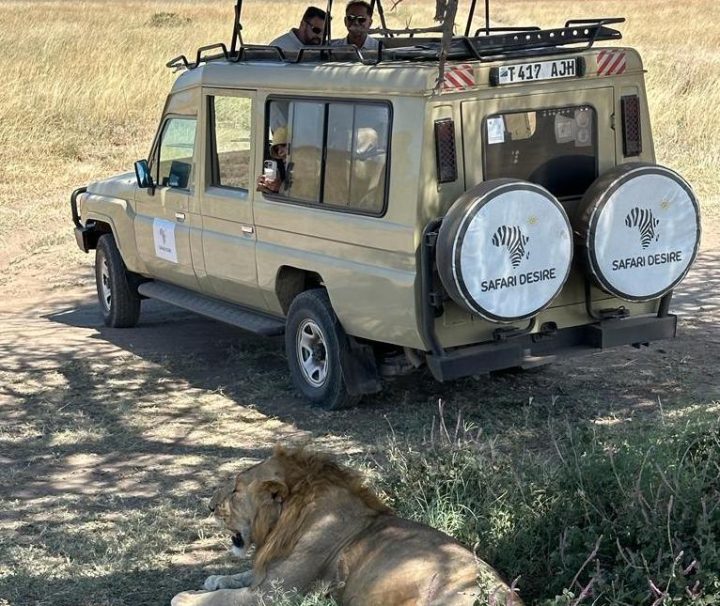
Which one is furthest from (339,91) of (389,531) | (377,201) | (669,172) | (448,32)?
(389,531)

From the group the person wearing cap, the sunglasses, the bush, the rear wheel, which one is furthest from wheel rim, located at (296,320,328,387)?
the sunglasses

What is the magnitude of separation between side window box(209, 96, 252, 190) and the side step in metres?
0.82

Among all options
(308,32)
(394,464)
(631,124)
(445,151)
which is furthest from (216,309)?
(394,464)

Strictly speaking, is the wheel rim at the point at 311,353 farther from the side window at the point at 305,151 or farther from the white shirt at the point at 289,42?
the white shirt at the point at 289,42

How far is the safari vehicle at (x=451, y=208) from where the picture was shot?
20.2 ft

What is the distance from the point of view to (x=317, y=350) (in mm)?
7160

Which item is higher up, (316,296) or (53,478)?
(316,296)

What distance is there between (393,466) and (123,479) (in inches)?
62.1

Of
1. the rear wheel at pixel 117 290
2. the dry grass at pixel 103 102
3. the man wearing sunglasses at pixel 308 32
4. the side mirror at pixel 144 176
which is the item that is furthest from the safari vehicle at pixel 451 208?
the dry grass at pixel 103 102

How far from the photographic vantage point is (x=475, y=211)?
5.90 meters

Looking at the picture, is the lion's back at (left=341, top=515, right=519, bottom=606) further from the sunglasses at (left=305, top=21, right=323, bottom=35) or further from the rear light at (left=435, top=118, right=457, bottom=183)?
the sunglasses at (left=305, top=21, right=323, bottom=35)

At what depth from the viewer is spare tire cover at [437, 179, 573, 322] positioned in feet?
19.4

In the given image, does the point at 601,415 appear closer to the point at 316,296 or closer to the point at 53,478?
the point at 316,296

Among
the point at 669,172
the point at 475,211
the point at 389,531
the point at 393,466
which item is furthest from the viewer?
the point at 669,172
